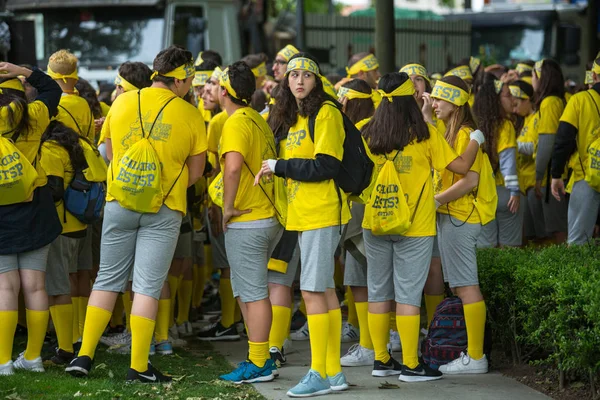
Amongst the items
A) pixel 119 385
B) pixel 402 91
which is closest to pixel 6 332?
pixel 119 385

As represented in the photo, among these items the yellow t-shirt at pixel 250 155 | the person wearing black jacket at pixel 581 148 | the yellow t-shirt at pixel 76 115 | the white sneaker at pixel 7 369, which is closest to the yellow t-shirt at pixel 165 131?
the yellow t-shirt at pixel 250 155

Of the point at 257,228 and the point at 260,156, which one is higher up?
the point at 260,156

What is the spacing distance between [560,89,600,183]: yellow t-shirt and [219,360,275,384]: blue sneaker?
3.58 meters

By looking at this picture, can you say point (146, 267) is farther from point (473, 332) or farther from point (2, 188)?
point (473, 332)

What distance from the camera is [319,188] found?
270 inches

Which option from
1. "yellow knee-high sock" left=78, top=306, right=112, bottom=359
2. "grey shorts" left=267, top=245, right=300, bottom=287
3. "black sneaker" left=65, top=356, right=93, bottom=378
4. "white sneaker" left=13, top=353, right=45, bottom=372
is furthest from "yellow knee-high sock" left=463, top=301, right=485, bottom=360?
"white sneaker" left=13, top=353, right=45, bottom=372

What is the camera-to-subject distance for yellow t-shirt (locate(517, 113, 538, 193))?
10750mm

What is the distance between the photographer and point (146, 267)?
7.10 m

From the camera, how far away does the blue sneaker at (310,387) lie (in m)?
6.83

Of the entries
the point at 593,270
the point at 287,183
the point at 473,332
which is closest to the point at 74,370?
the point at 287,183

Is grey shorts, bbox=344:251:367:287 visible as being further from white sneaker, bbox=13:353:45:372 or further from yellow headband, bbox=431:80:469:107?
white sneaker, bbox=13:353:45:372

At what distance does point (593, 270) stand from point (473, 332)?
1.19 metres

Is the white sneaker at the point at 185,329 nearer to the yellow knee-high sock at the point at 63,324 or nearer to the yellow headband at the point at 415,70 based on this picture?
the yellow knee-high sock at the point at 63,324

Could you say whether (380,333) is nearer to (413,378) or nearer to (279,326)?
(413,378)
